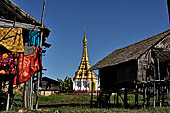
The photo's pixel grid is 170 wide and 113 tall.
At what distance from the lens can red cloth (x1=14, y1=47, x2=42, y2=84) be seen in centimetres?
1078

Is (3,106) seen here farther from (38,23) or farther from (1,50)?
(38,23)

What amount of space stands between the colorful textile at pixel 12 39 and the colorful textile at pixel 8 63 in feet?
0.90

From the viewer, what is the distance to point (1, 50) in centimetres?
1083

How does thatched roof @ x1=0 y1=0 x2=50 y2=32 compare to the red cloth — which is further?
thatched roof @ x1=0 y1=0 x2=50 y2=32

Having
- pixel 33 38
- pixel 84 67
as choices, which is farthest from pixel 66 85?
pixel 33 38

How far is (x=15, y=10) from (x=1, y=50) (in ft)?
6.80

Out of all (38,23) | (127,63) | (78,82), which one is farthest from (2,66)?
(78,82)

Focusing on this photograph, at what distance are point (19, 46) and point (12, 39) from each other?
435 mm

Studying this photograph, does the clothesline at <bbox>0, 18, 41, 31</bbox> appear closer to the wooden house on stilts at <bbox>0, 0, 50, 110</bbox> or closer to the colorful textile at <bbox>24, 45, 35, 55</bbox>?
the wooden house on stilts at <bbox>0, 0, 50, 110</bbox>

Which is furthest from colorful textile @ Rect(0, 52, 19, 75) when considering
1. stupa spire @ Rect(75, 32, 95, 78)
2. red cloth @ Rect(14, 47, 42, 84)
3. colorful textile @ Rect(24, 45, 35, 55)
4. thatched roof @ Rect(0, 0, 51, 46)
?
stupa spire @ Rect(75, 32, 95, 78)

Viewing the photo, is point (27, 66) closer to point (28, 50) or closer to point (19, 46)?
Answer: point (28, 50)

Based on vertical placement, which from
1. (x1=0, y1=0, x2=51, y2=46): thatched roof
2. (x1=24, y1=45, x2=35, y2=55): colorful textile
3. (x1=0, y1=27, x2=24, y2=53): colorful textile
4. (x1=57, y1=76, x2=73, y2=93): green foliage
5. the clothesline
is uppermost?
(x1=0, y1=0, x2=51, y2=46): thatched roof

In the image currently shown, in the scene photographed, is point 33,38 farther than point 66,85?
No

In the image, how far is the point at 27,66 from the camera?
10953 millimetres
